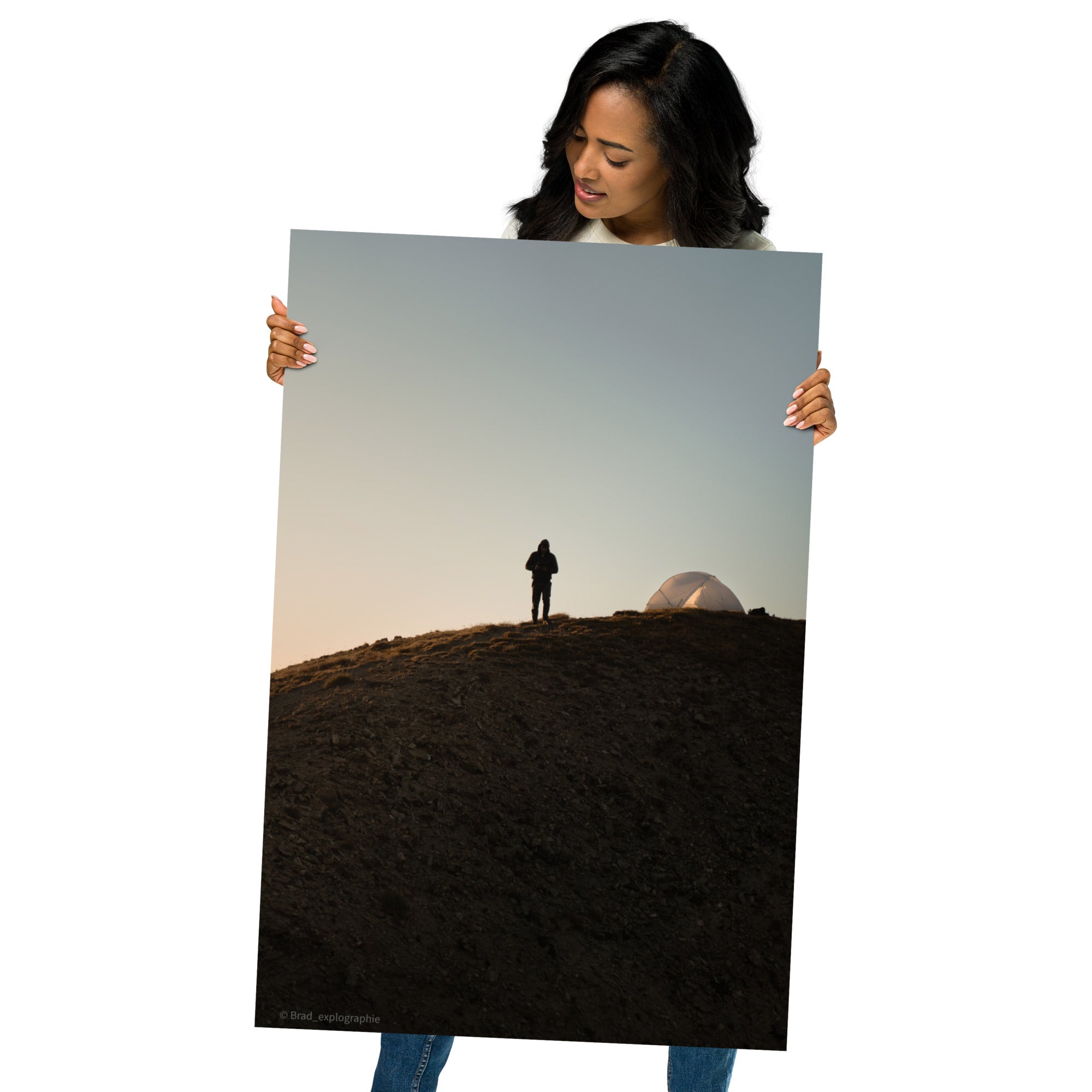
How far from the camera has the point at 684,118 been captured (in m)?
2.44

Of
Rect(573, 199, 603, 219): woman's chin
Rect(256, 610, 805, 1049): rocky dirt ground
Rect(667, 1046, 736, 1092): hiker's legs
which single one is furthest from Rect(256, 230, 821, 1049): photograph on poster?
Rect(573, 199, 603, 219): woman's chin

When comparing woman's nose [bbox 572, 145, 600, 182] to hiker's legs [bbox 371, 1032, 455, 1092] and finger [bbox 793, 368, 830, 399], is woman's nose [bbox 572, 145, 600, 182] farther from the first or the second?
hiker's legs [bbox 371, 1032, 455, 1092]

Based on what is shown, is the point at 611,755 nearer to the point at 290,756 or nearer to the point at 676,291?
the point at 290,756

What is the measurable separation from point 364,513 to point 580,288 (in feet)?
2.39

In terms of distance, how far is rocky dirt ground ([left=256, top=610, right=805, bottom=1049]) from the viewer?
2250 millimetres

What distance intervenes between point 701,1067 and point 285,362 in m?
1.92

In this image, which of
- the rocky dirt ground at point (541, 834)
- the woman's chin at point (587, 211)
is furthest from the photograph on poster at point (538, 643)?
the woman's chin at point (587, 211)

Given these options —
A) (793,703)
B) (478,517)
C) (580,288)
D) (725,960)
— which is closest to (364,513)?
(478,517)

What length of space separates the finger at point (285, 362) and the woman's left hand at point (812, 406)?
44.5 inches

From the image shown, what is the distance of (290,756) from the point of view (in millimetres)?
2279

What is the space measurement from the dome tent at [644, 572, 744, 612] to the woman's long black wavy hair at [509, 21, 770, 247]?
34.2 inches

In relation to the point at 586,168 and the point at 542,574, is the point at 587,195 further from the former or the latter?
the point at 542,574

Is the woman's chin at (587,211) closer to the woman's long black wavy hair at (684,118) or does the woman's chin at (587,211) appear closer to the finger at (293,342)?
the woman's long black wavy hair at (684,118)

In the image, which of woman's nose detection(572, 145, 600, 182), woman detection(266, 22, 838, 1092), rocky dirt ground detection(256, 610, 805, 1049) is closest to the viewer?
rocky dirt ground detection(256, 610, 805, 1049)
